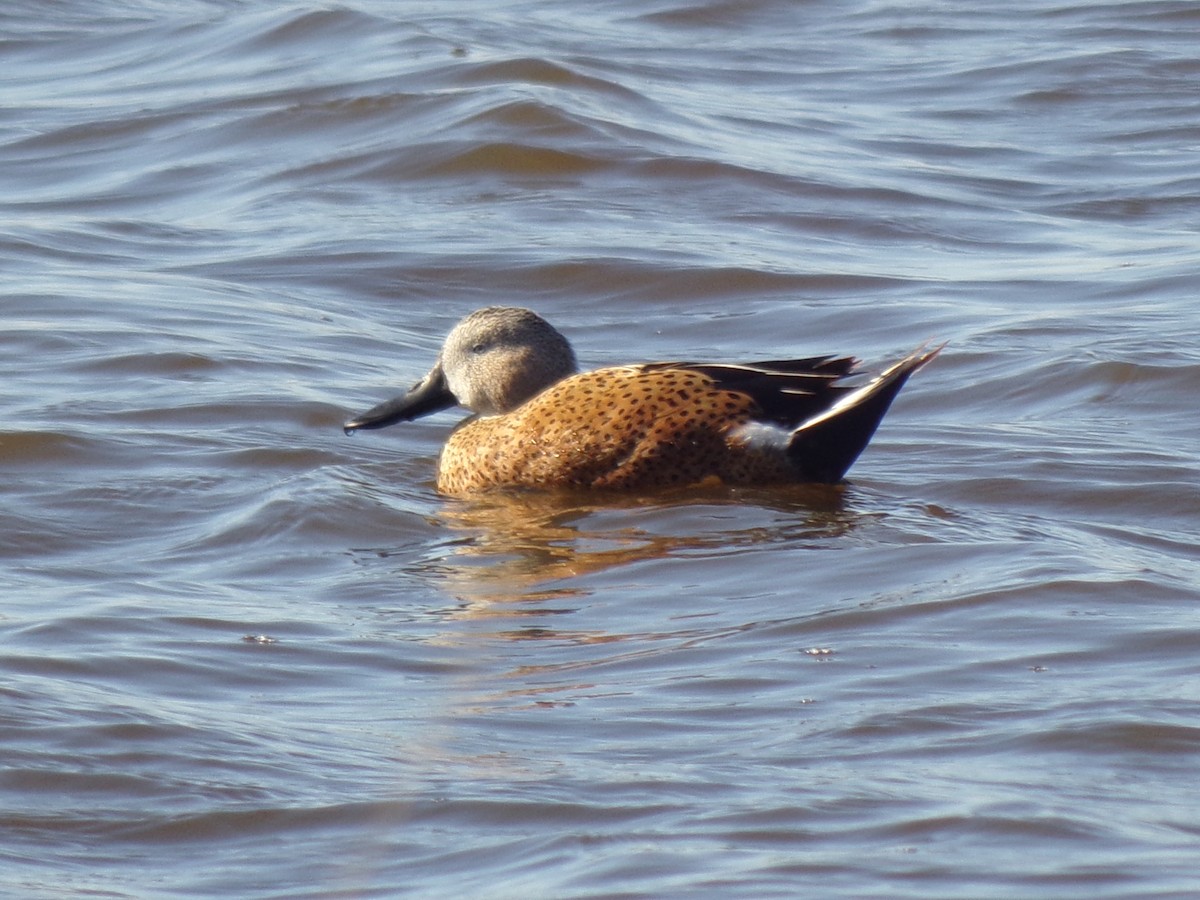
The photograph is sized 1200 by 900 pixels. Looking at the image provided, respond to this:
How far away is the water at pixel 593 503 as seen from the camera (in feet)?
12.5

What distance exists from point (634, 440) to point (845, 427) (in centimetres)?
62

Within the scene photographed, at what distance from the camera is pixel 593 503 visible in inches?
259

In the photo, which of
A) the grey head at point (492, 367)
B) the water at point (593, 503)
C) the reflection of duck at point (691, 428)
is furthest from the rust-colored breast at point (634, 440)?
the grey head at point (492, 367)

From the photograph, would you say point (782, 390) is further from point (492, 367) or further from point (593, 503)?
point (492, 367)

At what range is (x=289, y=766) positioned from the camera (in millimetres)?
4078

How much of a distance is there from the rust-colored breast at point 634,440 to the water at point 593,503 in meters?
0.12

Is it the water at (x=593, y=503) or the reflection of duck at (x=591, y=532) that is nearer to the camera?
the water at (x=593, y=503)

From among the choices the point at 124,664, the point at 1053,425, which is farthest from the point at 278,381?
the point at 124,664

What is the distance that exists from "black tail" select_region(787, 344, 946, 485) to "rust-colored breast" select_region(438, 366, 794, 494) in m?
0.07

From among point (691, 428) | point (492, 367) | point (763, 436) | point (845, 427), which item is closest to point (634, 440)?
point (691, 428)

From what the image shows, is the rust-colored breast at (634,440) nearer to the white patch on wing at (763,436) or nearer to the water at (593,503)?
the white patch on wing at (763,436)

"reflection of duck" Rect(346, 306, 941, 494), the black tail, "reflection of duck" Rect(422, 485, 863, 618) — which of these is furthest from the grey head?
the black tail

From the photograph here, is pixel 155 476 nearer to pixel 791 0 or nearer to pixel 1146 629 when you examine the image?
pixel 1146 629

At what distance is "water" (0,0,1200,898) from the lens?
3.80 metres
